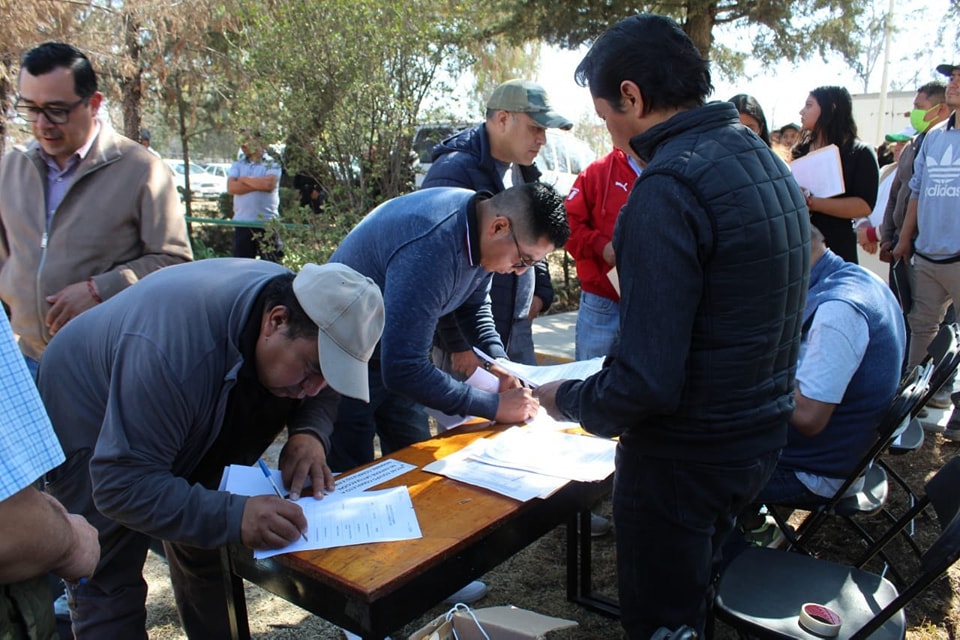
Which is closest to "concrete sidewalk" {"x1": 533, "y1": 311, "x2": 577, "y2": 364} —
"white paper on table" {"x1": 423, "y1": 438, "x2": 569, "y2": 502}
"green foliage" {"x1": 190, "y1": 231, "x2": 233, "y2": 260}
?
"white paper on table" {"x1": 423, "y1": 438, "x2": 569, "y2": 502}

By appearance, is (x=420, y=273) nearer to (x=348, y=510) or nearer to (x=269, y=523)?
(x=348, y=510)

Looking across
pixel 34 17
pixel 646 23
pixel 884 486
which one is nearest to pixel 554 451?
pixel 646 23

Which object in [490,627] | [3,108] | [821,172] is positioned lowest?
[490,627]

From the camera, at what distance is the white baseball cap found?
1564 millimetres

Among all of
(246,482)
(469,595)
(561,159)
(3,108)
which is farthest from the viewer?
(561,159)

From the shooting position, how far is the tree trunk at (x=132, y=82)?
8854 millimetres

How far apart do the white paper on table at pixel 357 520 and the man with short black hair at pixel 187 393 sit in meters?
0.04

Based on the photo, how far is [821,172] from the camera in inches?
134

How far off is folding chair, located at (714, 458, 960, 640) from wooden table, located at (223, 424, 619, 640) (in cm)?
45

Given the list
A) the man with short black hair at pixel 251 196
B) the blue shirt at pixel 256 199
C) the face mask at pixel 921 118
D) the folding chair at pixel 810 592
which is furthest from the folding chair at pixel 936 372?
the blue shirt at pixel 256 199

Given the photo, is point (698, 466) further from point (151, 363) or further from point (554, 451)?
point (151, 363)

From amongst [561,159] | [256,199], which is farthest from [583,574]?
[561,159]

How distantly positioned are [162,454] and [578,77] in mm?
1284

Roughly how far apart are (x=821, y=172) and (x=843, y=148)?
0.60 metres
